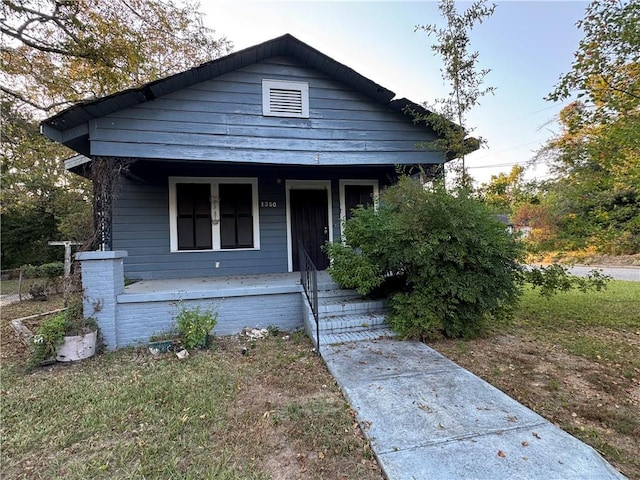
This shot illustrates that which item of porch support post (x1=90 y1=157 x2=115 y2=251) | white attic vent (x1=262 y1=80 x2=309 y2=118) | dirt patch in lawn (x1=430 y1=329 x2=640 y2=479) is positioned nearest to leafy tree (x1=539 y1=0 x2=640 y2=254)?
dirt patch in lawn (x1=430 y1=329 x2=640 y2=479)

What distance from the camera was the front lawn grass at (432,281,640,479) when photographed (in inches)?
89.8

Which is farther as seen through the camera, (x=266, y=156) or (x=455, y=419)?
(x=266, y=156)

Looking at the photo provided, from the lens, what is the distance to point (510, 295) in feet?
13.9

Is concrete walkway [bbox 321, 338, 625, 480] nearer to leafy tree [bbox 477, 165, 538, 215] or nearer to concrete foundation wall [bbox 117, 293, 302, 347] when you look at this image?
concrete foundation wall [bbox 117, 293, 302, 347]

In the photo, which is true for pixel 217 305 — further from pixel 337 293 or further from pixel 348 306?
pixel 348 306

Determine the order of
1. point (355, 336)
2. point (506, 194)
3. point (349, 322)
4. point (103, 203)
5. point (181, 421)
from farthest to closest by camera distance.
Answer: point (506, 194) → point (103, 203) → point (349, 322) → point (355, 336) → point (181, 421)

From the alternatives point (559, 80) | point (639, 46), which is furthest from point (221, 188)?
point (639, 46)

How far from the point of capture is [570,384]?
2.96 metres

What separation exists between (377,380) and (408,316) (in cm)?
134

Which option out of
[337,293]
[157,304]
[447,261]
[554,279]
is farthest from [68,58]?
[554,279]

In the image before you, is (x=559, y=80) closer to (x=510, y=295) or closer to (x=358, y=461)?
(x=510, y=295)

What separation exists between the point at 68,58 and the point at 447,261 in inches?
484

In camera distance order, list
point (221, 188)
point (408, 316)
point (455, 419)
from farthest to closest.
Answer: point (221, 188) → point (408, 316) → point (455, 419)

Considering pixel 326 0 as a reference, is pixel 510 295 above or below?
below
